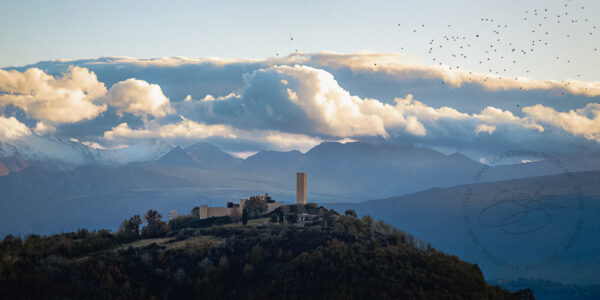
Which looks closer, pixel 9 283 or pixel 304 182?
pixel 9 283

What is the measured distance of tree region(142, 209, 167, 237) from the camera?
12775 centimetres

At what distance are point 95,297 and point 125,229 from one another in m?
44.0

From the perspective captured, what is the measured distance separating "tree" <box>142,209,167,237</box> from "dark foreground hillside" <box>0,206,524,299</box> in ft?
30.4

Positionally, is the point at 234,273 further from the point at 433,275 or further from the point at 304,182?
the point at 304,182

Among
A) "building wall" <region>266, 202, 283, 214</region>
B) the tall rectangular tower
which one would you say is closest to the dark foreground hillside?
"building wall" <region>266, 202, 283, 214</region>

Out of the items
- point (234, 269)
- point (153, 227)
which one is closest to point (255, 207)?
point (153, 227)

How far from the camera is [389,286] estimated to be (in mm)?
91438

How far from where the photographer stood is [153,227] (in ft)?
428

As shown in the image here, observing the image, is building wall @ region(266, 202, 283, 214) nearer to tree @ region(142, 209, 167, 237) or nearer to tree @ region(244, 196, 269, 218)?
tree @ region(244, 196, 269, 218)

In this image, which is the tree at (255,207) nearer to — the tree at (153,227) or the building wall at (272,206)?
the building wall at (272,206)

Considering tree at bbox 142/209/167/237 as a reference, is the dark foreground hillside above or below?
below

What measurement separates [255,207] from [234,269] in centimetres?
5042

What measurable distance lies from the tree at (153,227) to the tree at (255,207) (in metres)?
24.5

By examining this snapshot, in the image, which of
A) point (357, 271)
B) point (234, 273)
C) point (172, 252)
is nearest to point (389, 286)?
point (357, 271)
